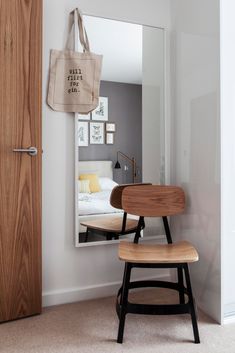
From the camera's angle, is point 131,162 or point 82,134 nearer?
point 82,134

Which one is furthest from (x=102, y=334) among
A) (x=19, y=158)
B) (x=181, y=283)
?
(x=19, y=158)

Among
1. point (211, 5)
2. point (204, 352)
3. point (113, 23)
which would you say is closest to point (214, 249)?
point (204, 352)

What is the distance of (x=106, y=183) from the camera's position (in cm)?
221

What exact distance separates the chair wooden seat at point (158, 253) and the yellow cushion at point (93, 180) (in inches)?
17.4

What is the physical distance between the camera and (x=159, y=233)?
2.41 meters

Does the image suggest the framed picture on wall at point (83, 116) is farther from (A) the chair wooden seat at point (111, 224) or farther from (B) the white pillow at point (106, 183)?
(A) the chair wooden seat at point (111, 224)

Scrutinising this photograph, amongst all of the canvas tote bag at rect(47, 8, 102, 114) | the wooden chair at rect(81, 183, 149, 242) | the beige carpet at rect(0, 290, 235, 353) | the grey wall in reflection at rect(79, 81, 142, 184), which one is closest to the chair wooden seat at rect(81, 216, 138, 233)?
the wooden chair at rect(81, 183, 149, 242)

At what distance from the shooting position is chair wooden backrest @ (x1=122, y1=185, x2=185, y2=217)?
2.08 metres

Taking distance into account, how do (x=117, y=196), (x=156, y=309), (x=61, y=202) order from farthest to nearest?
(x=117, y=196) < (x=61, y=202) < (x=156, y=309)

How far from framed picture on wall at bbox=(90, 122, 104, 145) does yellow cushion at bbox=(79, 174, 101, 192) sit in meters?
0.23

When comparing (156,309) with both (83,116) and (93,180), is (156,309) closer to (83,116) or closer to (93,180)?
(93,180)

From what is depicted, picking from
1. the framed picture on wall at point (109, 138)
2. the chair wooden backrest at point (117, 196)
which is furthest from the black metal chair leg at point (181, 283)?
the framed picture on wall at point (109, 138)

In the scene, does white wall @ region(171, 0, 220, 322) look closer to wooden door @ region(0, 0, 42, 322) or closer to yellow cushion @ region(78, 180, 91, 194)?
yellow cushion @ region(78, 180, 91, 194)

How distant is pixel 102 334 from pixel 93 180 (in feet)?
3.07
